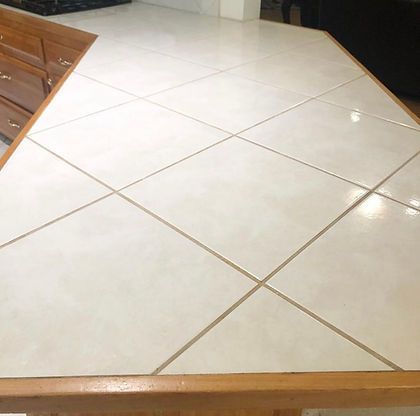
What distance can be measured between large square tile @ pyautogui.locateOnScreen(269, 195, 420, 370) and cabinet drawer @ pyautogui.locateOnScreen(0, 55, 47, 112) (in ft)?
5.39

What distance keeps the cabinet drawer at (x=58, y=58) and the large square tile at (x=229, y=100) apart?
0.72 metres

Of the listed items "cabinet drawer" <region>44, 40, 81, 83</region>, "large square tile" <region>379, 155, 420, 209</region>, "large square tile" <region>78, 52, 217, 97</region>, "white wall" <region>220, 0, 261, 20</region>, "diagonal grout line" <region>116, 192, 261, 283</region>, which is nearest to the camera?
"diagonal grout line" <region>116, 192, 261, 283</region>

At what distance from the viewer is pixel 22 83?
6.51 feet

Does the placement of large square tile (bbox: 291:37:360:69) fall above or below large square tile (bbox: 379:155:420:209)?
above

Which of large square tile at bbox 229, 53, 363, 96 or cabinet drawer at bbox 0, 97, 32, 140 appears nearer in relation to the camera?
large square tile at bbox 229, 53, 363, 96

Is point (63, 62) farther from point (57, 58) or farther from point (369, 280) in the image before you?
point (369, 280)

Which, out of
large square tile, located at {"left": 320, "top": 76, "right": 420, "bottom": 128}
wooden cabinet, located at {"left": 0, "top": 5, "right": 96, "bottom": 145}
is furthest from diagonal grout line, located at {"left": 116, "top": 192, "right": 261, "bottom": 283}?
wooden cabinet, located at {"left": 0, "top": 5, "right": 96, "bottom": 145}

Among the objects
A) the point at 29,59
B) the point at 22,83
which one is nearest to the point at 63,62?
the point at 29,59

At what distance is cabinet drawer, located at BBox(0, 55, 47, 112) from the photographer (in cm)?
187

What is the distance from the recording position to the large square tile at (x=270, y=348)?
42 centimetres

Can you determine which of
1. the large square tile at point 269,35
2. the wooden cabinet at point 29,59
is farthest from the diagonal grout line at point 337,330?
the wooden cabinet at point 29,59

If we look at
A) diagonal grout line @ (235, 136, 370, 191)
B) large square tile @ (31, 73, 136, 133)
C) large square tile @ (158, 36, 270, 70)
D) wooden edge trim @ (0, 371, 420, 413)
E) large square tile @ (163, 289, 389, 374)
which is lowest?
wooden edge trim @ (0, 371, 420, 413)

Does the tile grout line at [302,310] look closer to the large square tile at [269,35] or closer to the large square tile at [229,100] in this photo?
the large square tile at [229,100]

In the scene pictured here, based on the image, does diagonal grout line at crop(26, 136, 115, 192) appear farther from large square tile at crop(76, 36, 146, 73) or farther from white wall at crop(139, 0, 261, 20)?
white wall at crop(139, 0, 261, 20)
